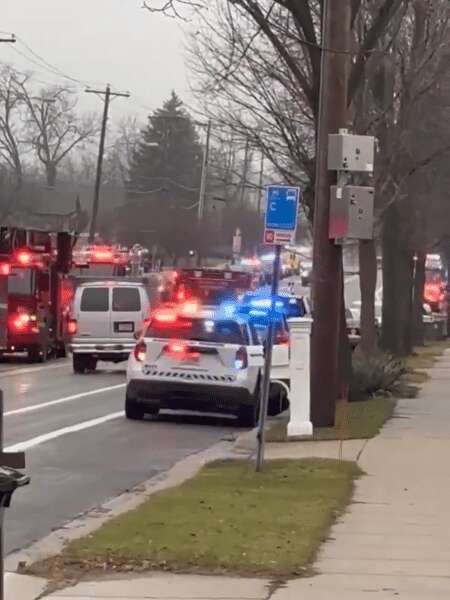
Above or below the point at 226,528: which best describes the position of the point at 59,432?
below

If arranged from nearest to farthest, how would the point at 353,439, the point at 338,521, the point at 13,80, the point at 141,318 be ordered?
the point at 338,521, the point at 353,439, the point at 141,318, the point at 13,80

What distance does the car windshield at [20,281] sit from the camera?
33.0 meters

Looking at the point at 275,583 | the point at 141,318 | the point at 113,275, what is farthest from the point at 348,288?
the point at 275,583

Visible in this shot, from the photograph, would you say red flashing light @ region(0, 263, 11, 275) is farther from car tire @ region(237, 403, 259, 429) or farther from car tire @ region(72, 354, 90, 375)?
car tire @ region(237, 403, 259, 429)

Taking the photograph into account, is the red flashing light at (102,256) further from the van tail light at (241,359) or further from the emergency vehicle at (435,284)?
the emergency vehicle at (435,284)

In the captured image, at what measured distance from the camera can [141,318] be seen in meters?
31.5

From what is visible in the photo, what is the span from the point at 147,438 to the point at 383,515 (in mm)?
7125

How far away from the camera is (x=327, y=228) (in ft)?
57.4

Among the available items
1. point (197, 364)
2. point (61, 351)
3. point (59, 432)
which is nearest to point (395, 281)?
point (61, 351)

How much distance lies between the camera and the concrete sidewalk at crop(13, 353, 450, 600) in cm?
804

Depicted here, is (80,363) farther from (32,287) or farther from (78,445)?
(78,445)

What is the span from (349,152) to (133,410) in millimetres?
5476

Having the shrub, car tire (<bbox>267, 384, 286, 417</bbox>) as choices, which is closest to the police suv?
car tire (<bbox>267, 384, 286, 417</bbox>)

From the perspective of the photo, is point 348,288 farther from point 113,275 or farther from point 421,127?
point 421,127
